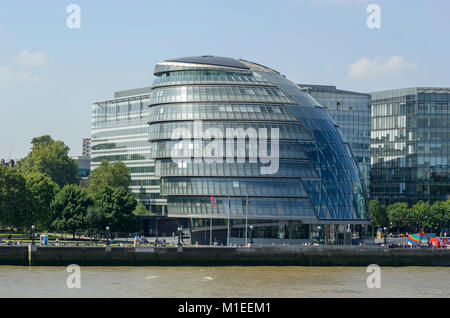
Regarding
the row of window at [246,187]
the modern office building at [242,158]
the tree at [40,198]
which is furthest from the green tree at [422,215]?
the tree at [40,198]

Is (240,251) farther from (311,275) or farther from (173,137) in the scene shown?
(173,137)

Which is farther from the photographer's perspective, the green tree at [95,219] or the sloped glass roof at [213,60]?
the sloped glass roof at [213,60]

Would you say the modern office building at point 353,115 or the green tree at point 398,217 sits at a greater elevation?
the modern office building at point 353,115

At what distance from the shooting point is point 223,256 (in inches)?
4619

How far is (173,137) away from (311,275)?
38.0 meters

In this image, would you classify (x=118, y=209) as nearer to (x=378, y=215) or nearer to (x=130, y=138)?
(x=130, y=138)

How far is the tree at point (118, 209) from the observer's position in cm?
13738

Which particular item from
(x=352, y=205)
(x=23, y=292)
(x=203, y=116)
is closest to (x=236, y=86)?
(x=203, y=116)

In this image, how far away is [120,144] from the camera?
179250 millimetres

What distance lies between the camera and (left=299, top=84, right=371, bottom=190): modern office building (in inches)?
7475

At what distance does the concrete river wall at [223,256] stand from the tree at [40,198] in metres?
27.7

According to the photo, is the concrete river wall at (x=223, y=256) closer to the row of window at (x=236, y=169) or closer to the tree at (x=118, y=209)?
the row of window at (x=236, y=169)

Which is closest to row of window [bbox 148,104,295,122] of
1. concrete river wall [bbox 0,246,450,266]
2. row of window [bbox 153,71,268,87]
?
row of window [bbox 153,71,268,87]

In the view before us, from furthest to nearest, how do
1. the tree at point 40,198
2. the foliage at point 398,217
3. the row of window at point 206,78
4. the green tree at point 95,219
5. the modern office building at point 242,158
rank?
the foliage at point 398,217 → the tree at point 40,198 → the row of window at point 206,78 → the green tree at point 95,219 → the modern office building at point 242,158
